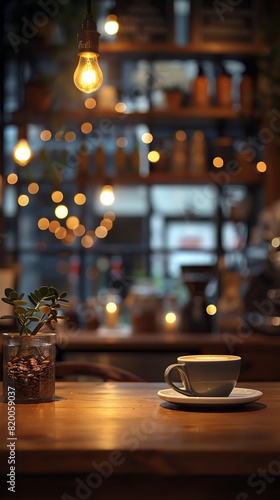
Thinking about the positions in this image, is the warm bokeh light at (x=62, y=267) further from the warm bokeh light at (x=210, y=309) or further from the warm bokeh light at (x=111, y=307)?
the warm bokeh light at (x=210, y=309)

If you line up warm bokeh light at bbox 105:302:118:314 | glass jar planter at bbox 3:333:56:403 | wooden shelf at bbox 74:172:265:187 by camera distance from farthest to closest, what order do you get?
wooden shelf at bbox 74:172:265:187
warm bokeh light at bbox 105:302:118:314
glass jar planter at bbox 3:333:56:403

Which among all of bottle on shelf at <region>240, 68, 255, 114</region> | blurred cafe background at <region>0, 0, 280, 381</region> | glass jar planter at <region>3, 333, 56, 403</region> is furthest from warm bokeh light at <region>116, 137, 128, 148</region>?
glass jar planter at <region>3, 333, 56, 403</region>

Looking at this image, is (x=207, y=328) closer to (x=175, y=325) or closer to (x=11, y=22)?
(x=175, y=325)

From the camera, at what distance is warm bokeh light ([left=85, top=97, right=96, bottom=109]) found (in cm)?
518

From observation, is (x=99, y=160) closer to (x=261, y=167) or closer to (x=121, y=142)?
(x=121, y=142)

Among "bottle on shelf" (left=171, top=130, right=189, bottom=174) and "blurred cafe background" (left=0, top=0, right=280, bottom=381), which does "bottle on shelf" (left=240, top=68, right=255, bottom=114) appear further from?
"bottle on shelf" (left=171, top=130, right=189, bottom=174)

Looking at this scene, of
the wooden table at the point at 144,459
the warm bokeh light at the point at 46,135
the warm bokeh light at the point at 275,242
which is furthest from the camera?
the warm bokeh light at the point at 46,135

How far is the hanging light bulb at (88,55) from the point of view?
2.10m

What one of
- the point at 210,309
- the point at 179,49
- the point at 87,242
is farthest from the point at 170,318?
the point at 179,49

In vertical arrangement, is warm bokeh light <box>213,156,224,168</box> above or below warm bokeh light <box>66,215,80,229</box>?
above

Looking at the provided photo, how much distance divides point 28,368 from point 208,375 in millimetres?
372

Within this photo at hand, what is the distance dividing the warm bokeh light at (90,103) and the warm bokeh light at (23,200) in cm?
71

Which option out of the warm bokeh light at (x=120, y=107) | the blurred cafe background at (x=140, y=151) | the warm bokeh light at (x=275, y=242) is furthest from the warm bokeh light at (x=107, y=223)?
the warm bokeh light at (x=275, y=242)

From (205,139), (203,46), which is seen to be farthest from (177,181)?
(203,46)
